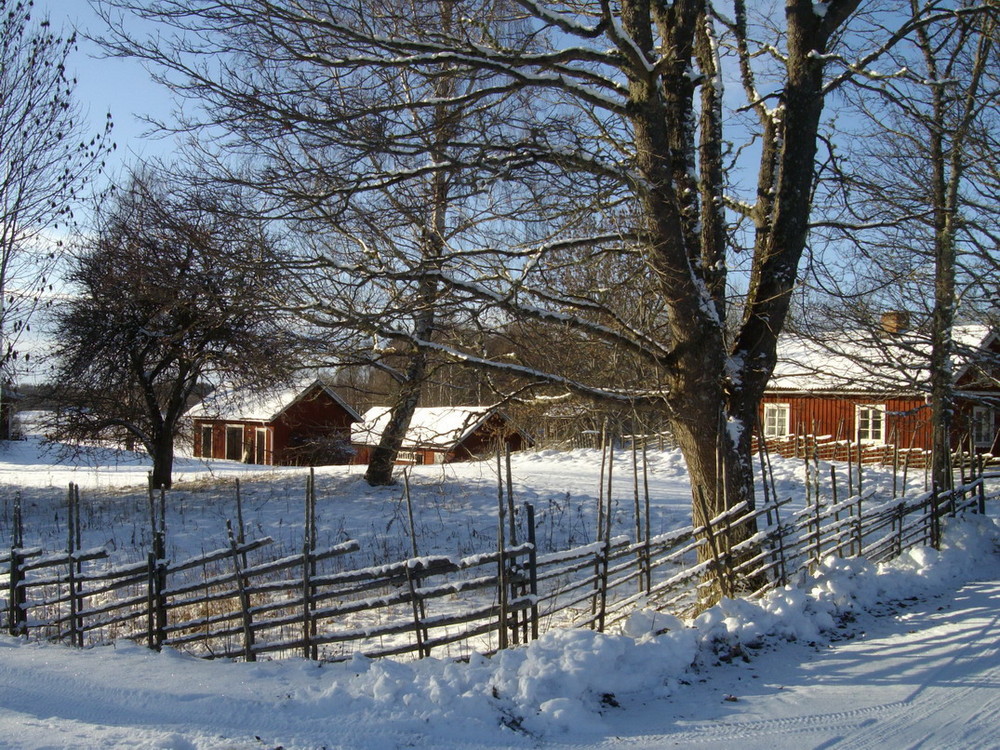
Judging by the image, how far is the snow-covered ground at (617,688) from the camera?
14.0 ft

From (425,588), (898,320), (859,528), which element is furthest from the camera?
(898,320)

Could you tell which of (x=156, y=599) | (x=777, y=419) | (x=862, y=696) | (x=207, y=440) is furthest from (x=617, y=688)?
(x=207, y=440)

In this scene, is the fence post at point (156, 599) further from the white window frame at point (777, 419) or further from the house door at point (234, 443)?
the house door at point (234, 443)

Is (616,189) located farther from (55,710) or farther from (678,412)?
(55,710)

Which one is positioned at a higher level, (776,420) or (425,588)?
(776,420)

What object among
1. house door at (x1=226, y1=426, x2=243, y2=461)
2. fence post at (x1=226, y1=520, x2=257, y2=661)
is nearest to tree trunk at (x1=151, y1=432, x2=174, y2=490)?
fence post at (x1=226, y1=520, x2=257, y2=661)

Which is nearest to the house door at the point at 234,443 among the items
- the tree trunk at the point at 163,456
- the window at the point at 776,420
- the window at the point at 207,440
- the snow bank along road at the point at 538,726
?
the window at the point at 207,440

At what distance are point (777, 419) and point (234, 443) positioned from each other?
79.8 ft

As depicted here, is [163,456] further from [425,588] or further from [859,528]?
[859,528]

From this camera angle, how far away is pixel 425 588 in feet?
→ 22.8

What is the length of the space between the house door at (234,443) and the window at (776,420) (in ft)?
75.4

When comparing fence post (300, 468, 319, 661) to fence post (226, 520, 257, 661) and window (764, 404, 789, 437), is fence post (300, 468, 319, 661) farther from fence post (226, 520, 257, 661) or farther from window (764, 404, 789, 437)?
window (764, 404, 789, 437)

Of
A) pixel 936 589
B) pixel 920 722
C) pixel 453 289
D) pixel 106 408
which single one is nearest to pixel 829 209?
pixel 936 589

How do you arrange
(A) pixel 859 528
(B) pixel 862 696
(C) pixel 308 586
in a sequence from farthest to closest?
1. (A) pixel 859 528
2. (C) pixel 308 586
3. (B) pixel 862 696
